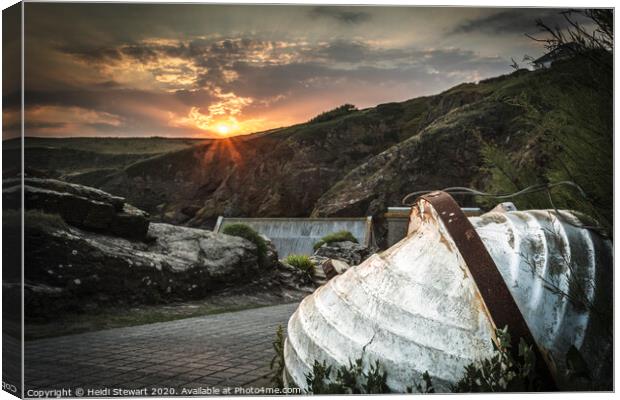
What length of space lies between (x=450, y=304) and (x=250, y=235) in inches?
371

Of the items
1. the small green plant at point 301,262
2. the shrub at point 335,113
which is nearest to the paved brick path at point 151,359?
the shrub at point 335,113

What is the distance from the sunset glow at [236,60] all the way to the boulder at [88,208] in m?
0.74

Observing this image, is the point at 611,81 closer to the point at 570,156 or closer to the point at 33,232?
the point at 570,156

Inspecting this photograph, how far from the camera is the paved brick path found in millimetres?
5414

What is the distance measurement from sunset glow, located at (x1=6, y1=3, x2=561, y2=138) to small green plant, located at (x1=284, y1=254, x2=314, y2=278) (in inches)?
210

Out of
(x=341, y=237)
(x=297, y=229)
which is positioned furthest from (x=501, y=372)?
(x=297, y=229)

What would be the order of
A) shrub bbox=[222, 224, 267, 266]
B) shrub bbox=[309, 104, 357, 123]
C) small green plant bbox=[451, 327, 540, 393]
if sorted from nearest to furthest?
small green plant bbox=[451, 327, 540, 393] → shrub bbox=[309, 104, 357, 123] → shrub bbox=[222, 224, 267, 266]

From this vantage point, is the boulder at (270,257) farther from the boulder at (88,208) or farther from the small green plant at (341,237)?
the boulder at (88,208)

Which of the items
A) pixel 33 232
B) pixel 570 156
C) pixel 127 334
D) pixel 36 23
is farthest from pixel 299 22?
pixel 127 334

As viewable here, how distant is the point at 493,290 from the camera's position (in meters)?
3.83

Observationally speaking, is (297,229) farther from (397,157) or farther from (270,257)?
(397,157)

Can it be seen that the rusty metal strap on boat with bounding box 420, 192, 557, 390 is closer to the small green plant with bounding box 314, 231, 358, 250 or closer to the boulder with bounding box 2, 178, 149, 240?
the boulder with bounding box 2, 178, 149, 240

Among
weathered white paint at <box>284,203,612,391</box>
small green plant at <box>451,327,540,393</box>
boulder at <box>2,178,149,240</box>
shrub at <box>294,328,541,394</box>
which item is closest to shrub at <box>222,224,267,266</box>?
boulder at <box>2,178,149,240</box>

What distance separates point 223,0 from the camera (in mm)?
5797
